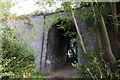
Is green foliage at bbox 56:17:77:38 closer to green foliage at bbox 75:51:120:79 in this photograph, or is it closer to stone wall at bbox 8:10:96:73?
stone wall at bbox 8:10:96:73

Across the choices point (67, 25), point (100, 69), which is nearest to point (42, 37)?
point (67, 25)

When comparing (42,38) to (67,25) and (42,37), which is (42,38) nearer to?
(42,37)

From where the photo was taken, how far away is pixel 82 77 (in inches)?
161

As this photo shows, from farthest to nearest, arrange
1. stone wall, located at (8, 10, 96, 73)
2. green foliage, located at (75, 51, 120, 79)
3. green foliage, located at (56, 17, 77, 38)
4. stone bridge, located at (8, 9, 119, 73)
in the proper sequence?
stone wall, located at (8, 10, 96, 73)
stone bridge, located at (8, 9, 119, 73)
green foliage, located at (56, 17, 77, 38)
green foliage, located at (75, 51, 120, 79)

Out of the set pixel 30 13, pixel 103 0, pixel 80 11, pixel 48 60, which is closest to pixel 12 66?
pixel 103 0

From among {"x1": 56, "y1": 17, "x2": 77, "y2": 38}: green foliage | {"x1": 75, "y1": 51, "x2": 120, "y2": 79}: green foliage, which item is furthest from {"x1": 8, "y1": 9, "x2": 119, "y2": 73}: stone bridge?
{"x1": 75, "y1": 51, "x2": 120, "y2": 79}: green foliage

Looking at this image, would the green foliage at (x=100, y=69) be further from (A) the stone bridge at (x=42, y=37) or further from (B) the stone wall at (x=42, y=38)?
(B) the stone wall at (x=42, y=38)

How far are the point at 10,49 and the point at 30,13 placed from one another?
19.3 ft

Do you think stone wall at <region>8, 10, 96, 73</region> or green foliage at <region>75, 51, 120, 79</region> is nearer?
green foliage at <region>75, 51, 120, 79</region>

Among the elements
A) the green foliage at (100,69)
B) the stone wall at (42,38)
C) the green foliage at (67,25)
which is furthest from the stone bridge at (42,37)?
the green foliage at (100,69)

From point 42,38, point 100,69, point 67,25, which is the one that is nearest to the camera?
point 100,69

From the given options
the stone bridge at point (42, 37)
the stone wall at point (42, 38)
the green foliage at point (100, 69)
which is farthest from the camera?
the stone wall at point (42, 38)

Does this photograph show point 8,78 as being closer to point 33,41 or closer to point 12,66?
point 12,66

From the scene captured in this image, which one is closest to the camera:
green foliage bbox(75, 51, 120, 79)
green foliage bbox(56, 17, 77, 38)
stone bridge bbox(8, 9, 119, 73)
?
green foliage bbox(75, 51, 120, 79)
